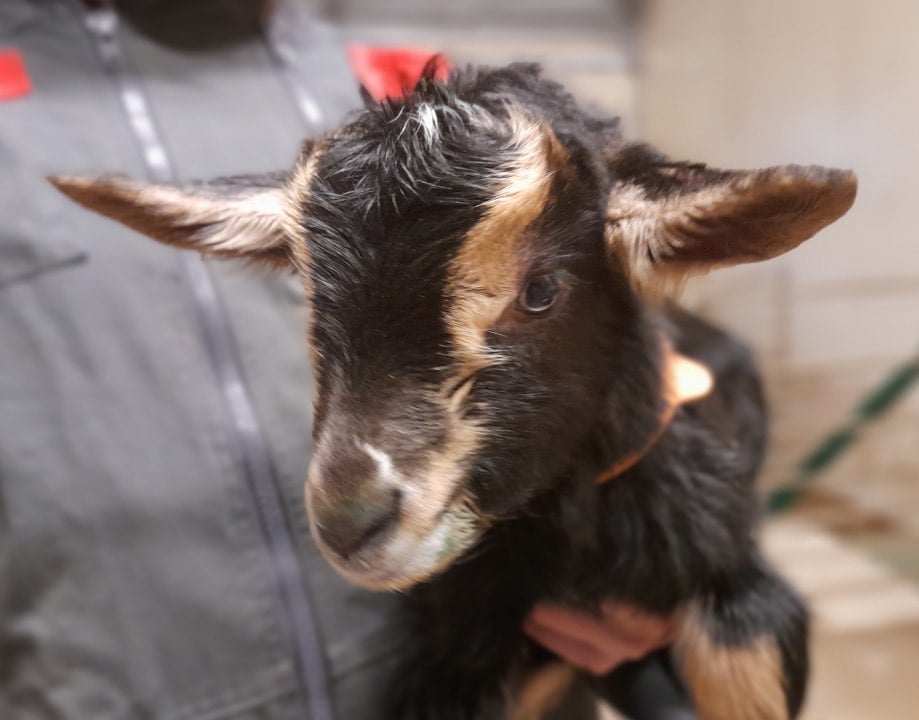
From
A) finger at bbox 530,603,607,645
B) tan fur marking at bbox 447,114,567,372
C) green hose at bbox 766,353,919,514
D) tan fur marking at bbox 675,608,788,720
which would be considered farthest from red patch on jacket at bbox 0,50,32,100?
green hose at bbox 766,353,919,514

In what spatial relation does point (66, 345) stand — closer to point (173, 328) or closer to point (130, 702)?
point (173, 328)

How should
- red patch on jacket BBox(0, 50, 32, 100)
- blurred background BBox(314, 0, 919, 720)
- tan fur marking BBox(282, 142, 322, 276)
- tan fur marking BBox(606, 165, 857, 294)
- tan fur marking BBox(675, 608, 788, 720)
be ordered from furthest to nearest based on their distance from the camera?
blurred background BBox(314, 0, 919, 720) → red patch on jacket BBox(0, 50, 32, 100) → tan fur marking BBox(675, 608, 788, 720) → tan fur marking BBox(282, 142, 322, 276) → tan fur marking BBox(606, 165, 857, 294)

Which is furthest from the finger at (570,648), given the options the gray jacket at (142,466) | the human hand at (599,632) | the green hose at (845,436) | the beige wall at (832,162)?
the green hose at (845,436)

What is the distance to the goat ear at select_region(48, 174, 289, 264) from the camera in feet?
2.00

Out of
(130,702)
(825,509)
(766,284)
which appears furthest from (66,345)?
(825,509)

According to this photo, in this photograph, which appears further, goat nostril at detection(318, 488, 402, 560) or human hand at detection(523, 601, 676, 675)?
human hand at detection(523, 601, 676, 675)

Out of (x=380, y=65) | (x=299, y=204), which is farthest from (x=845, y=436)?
(x=299, y=204)

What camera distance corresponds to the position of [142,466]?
2.74 ft

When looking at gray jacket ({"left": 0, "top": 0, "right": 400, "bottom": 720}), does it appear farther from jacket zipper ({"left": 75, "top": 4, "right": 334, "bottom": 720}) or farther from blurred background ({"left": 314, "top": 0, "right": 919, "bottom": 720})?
blurred background ({"left": 314, "top": 0, "right": 919, "bottom": 720})

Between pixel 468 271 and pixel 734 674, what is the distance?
0.50 m

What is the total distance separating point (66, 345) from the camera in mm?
840

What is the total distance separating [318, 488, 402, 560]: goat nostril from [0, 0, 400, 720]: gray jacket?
15.5 inches

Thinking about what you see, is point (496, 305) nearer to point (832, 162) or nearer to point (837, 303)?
point (832, 162)

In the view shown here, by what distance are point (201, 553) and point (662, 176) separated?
606 mm
